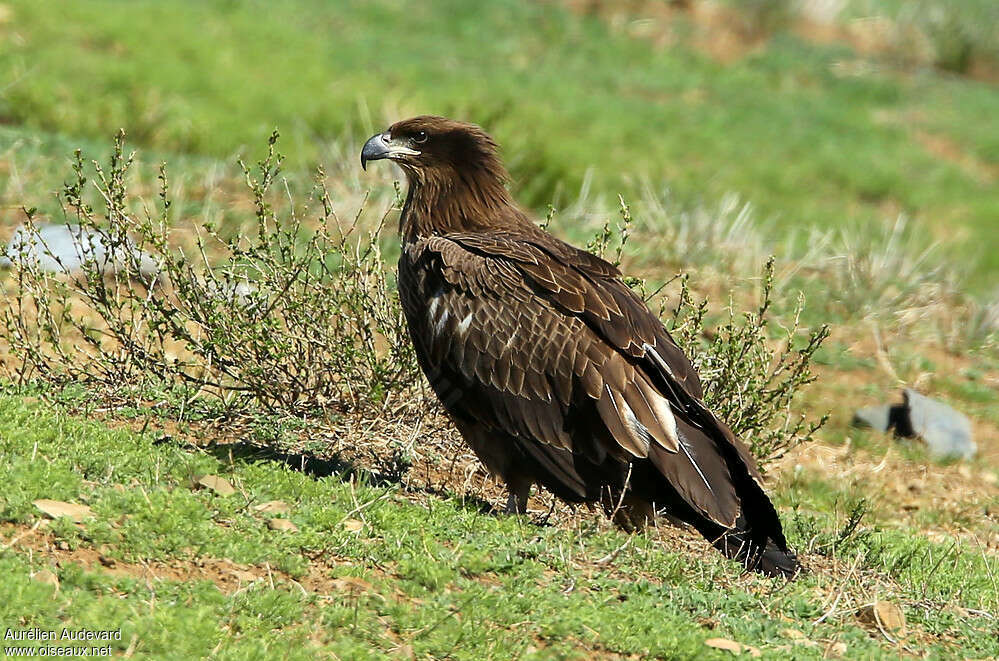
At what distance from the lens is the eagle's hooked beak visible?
6910 mm

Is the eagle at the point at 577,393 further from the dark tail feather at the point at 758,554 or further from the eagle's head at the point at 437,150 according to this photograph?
the eagle's head at the point at 437,150

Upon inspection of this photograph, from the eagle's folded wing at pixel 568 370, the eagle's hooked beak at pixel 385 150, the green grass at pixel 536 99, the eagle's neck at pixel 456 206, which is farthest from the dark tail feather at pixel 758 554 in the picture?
the green grass at pixel 536 99

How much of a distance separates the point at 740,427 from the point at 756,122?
11.1 m

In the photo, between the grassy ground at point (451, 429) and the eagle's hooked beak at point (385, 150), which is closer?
the grassy ground at point (451, 429)

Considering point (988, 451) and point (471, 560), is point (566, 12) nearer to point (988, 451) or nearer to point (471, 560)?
point (988, 451)

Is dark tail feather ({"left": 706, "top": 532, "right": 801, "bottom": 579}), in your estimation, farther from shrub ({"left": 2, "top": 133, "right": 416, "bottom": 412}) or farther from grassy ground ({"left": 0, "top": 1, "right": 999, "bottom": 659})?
shrub ({"left": 2, "top": 133, "right": 416, "bottom": 412})

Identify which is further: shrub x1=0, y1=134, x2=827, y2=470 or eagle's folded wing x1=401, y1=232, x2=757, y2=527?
shrub x1=0, y1=134, x2=827, y2=470

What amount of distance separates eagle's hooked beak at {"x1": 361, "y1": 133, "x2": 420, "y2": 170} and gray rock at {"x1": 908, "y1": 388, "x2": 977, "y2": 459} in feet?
14.1

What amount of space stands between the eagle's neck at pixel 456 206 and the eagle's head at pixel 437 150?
0.8 inches

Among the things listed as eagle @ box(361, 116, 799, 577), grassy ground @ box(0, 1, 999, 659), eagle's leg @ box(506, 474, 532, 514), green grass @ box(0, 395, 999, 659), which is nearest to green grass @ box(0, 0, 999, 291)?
grassy ground @ box(0, 1, 999, 659)

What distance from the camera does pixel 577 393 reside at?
603 cm

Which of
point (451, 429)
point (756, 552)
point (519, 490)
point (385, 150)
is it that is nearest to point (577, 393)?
point (519, 490)

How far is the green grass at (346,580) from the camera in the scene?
179 inches

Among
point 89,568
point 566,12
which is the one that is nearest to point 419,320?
point 89,568
